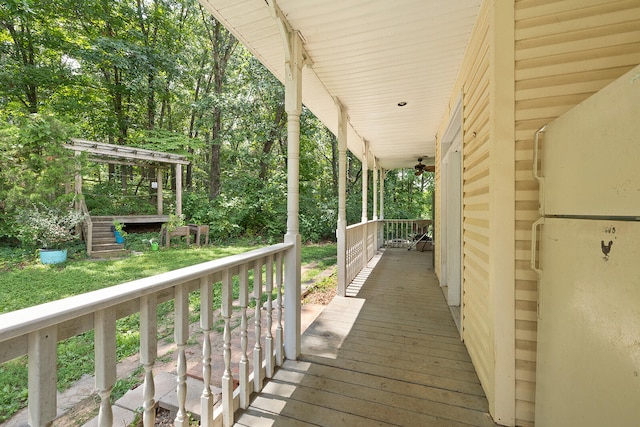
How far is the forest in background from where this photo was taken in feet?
30.9

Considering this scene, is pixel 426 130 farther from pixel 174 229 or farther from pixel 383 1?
pixel 174 229

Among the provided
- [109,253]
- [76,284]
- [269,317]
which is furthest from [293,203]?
[109,253]

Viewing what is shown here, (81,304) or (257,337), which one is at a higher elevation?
(81,304)

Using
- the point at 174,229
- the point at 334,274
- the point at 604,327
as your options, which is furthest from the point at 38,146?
the point at 604,327

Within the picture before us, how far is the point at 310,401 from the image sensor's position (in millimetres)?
1725

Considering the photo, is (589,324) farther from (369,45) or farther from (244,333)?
(369,45)

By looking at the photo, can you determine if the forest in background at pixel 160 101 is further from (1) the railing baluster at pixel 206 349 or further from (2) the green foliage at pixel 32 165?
(1) the railing baluster at pixel 206 349

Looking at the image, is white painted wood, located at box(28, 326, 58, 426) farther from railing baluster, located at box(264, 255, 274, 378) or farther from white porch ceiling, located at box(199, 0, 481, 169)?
white porch ceiling, located at box(199, 0, 481, 169)

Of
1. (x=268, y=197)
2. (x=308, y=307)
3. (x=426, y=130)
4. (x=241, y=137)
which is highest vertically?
(x=241, y=137)

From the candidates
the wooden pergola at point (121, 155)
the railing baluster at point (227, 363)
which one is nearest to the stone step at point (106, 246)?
the wooden pergola at point (121, 155)

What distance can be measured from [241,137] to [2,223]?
705 cm

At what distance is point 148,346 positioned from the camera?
1059mm

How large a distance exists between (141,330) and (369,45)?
258cm

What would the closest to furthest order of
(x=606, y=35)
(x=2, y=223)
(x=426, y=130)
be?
(x=606, y=35) → (x=426, y=130) → (x=2, y=223)
